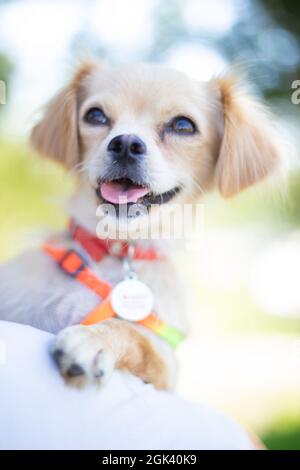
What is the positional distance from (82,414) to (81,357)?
0.08m

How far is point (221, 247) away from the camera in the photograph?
1.47 m

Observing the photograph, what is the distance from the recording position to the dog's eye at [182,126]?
3.64 ft

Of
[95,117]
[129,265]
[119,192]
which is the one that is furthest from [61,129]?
[129,265]

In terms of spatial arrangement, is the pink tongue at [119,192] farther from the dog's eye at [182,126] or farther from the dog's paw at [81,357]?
the dog's paw at [81,357]

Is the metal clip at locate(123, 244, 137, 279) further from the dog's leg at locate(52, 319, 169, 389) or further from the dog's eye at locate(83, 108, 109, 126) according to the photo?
the dog's eye at locate(83, 108, 109, 126)

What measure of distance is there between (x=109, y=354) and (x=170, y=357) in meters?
0.22

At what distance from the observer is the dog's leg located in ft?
2.59

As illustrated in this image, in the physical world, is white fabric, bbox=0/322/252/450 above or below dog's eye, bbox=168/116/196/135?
below

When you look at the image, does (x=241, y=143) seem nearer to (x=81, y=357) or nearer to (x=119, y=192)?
(x=119, y=192)

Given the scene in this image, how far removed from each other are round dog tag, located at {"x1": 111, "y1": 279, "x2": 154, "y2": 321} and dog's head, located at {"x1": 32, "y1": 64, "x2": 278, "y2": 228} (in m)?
0.16

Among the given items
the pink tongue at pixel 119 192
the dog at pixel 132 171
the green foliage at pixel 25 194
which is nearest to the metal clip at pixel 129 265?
the dog at pixel 132 171

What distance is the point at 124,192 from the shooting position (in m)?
1.07

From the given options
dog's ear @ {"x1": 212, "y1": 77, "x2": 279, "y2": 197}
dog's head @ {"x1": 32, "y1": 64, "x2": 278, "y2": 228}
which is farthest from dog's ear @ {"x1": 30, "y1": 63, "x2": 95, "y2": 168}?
dog's ear @ {"x1": 212, "y1": 77, "x2": 279, "y2": 197}

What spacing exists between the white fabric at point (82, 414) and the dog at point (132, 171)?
0.32ft
